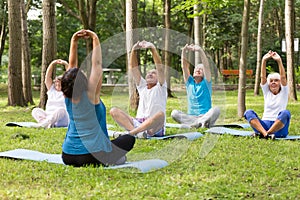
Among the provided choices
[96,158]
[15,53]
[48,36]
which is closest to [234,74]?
[15,53]

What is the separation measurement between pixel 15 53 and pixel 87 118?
7.76 metres

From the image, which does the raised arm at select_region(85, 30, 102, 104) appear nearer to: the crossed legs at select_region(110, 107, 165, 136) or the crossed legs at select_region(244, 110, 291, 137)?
the crossed legs at select_region(110, 107, 165, 136)

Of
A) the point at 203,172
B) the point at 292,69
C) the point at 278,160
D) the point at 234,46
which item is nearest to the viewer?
the point at 203,172

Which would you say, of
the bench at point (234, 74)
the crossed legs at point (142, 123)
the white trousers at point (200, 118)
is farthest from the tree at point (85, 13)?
the bench at point (234, 74)

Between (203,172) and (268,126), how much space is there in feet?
8.54

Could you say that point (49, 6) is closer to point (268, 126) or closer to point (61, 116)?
point (61, 116)

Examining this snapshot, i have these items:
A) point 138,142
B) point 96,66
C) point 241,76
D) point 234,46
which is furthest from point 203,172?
point 234,46

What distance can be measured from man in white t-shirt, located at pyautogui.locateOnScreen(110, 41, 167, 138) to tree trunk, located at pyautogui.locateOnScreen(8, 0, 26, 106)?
19.0 ft

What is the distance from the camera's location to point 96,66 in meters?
4.52

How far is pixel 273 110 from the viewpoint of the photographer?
686cm

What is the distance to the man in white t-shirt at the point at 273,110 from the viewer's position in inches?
257

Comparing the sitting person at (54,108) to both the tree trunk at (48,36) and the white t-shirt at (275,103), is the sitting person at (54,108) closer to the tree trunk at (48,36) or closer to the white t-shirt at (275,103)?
the tree trunk at (48,36)

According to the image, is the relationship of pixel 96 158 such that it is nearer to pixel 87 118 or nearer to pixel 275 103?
pixel 87 118

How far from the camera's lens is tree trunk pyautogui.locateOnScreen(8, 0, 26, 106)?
11625 millimetres
